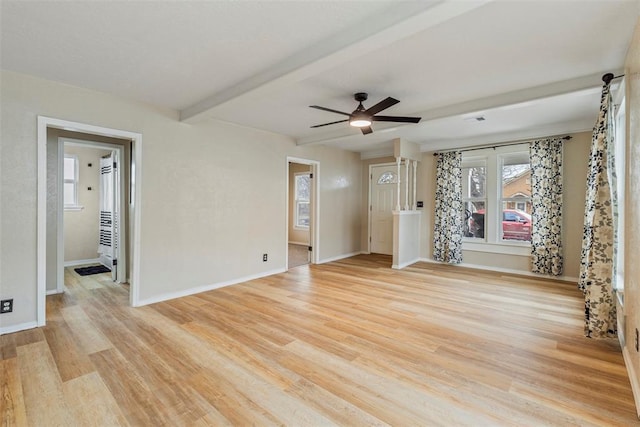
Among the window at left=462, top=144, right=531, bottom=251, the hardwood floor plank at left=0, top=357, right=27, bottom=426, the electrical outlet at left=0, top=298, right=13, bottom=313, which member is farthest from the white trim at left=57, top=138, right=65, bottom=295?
the window at left=462, top=144, right=531, bottom=251

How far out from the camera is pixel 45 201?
3.03m

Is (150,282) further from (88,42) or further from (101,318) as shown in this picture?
(88,42)

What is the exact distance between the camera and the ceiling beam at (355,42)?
1708 millimetres

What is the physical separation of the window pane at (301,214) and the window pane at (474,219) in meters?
4.24

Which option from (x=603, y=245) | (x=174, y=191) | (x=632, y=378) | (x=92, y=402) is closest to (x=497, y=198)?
(x=603, y=245)

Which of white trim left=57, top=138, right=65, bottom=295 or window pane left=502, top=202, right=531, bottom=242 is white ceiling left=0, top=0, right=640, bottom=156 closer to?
white trim left=57, top=138, right=65, bottom=295

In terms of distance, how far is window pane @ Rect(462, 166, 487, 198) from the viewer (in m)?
5.73

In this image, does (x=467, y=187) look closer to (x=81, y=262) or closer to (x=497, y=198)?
(x=497, y=198)

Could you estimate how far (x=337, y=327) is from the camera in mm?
2990

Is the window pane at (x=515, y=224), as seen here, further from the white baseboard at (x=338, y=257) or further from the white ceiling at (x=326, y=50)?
the white baseboard at (x=338, y=257)

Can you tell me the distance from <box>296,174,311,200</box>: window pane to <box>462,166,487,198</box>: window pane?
4123mm

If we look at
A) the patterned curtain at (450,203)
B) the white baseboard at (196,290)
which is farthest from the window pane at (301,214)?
the patterned curtain at (450,203)

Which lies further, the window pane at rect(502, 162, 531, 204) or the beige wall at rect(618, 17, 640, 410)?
the window pane at rect(502, 162, 531, 204)

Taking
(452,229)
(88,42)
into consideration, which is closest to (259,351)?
(88,42)
